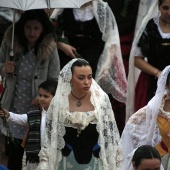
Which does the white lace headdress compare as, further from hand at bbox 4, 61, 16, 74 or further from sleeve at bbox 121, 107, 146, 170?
hand at bbox 4, 61, 16, 74

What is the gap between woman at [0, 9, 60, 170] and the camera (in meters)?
9.91

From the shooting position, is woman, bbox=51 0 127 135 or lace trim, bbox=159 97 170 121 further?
woman, bbox=51 0 127 135

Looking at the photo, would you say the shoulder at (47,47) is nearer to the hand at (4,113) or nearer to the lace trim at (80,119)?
the hand at (4,113)

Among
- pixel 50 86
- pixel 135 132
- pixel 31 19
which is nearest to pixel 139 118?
pixel 135 132

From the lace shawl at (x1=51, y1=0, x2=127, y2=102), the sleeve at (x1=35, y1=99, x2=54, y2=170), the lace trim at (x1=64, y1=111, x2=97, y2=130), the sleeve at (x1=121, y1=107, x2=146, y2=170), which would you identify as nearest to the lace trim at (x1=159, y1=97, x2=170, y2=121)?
the sleeve at (x1=121, y1=107, x2=146, y2=170)

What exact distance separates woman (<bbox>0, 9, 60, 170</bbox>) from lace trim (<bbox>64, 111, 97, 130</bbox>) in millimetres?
1539

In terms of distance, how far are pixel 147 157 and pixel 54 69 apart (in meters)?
2.75

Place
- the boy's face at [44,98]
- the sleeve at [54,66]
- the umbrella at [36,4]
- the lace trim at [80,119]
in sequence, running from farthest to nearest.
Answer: the sleeve at [54,66], the umbrella at [36,4], the boy's face at [44,98], the lace trim at [80,119]

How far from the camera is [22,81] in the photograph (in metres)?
9.98

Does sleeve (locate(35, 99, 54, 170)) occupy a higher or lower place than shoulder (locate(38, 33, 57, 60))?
lower

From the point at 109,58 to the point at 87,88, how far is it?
2.41 m

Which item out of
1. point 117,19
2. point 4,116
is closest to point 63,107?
point 4,116

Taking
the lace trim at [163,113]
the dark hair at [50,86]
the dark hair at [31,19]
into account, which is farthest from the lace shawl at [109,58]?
the lace trim at [163,113]

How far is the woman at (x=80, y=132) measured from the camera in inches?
330
